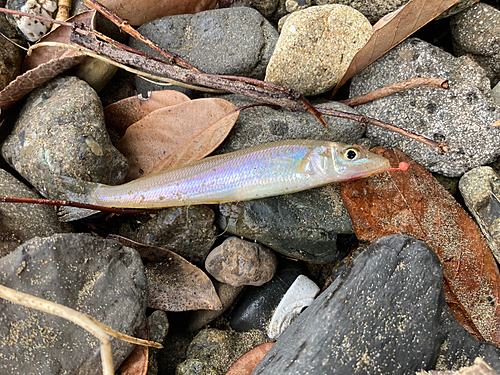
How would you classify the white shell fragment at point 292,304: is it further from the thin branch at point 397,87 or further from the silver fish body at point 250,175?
the thin branch at point 397,87

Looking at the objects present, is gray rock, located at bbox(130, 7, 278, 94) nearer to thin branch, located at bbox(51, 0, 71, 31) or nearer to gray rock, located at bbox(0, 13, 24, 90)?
thin branch, located at bbox(51, 0, 71, 31)

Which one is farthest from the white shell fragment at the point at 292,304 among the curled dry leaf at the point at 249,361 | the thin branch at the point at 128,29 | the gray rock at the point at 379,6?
the gray rock at the point at 379,6

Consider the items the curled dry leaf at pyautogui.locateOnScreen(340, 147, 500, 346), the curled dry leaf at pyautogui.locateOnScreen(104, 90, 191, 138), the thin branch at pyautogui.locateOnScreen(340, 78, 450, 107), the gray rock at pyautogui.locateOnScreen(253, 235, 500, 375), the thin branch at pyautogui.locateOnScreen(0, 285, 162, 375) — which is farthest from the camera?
the curled dry leaf at pyautogui.locateOnScreen(104, 90, 191, 138)

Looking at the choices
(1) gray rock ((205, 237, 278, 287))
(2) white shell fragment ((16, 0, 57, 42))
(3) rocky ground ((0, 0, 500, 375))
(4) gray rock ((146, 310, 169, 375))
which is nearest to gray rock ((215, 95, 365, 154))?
(3) rocky ground ((0, 0, 500, 375))

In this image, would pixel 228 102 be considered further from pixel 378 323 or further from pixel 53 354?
pixel 53 354

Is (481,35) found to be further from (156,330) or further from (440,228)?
(156,330)

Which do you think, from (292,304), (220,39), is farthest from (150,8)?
(292,304)
